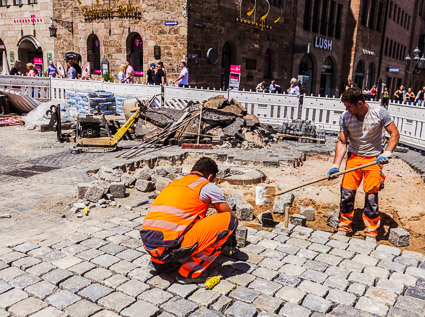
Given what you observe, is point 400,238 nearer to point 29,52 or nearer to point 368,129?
point 368,129

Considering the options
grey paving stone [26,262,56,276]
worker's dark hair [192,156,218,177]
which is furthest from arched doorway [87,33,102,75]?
worker's dark hair [192,156,218,177]

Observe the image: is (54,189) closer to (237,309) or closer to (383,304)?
(237,309)

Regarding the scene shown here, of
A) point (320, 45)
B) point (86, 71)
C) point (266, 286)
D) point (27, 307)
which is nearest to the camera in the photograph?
point (27, 307)

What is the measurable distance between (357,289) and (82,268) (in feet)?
8.81

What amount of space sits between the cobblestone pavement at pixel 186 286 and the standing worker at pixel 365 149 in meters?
0.36

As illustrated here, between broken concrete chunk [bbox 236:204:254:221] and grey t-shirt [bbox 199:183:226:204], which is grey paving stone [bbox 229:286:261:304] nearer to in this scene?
grey t-shirt [bbox 199:183:226:204]

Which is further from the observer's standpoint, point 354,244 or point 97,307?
point 354,244

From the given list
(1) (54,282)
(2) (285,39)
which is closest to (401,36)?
(2) (285,39)

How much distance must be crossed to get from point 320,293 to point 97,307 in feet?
6.54

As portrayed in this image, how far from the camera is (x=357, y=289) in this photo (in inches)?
150

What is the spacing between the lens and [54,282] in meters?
3.72

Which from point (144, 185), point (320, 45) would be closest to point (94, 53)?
point (320, 45)

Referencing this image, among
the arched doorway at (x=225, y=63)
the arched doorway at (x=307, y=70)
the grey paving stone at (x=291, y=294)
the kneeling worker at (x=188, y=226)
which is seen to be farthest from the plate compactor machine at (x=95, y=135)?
the arched doorway at (x=307, y=70)

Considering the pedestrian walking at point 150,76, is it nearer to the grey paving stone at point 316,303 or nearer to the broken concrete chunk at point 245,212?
the broken concrete chunk at point 245,212
